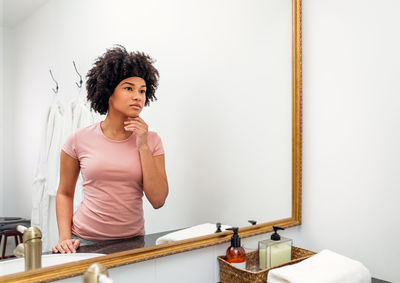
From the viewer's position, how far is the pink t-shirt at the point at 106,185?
949mm

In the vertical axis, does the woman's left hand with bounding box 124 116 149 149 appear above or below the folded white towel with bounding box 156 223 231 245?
above

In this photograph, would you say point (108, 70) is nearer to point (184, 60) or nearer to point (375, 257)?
point (184, 60)

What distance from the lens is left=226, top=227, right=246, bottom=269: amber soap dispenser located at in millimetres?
1141

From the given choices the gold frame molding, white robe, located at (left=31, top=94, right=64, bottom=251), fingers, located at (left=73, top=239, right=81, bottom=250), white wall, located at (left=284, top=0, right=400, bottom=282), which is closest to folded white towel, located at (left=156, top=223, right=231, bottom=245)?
the gold frame molding

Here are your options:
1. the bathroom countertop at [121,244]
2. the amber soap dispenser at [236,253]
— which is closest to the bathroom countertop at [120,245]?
the bathroom countertop at [121,244]

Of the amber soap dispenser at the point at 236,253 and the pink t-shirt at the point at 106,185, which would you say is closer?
the pink t-shirt at the point at 106,185

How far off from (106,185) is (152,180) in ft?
0.47

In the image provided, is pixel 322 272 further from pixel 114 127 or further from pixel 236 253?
pixel 114 127

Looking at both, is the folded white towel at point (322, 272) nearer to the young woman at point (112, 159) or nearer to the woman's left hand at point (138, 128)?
the young woman at point (112, 159)

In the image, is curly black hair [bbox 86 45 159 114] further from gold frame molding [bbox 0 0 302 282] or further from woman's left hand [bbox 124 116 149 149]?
gold frame molding [bbox 0 0 302 282]

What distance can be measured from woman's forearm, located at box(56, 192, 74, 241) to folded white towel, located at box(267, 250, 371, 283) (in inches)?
23.7

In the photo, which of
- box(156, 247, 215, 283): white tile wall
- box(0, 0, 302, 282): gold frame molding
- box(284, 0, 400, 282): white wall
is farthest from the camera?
box(284, 0, 400, 282): white wall

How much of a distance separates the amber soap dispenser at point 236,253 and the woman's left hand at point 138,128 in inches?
16.3

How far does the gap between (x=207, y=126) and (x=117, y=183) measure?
0.37 m
